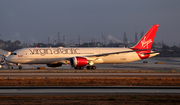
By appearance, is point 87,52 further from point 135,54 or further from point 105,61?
point 135,54

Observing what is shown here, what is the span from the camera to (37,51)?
4616 centimetres

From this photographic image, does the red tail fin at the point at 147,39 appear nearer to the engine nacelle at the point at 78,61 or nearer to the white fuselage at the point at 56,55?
the white fuselage at the point at 56,55

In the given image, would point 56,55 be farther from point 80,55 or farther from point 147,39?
point 147,39

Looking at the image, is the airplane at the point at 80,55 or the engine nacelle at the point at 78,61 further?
the airplane at the point at 80,55

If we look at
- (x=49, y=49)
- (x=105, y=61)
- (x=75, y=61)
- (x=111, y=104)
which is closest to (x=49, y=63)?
(x=49, y=49)

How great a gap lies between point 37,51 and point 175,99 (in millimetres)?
33073

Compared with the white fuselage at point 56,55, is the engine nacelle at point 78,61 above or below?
below

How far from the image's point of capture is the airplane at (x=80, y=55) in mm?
45406

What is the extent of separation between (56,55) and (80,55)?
15.4 feet

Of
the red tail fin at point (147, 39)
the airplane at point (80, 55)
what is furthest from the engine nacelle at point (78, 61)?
the red tail fin at point (147, 39)

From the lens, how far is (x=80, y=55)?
4778cm

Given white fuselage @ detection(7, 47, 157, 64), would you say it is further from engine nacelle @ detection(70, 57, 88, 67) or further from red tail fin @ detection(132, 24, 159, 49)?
red tail fin @ detection(132, 24, 159, 49)

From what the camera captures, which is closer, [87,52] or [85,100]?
[85,100]

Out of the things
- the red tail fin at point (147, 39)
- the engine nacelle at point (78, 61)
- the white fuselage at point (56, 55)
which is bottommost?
the engine nacelle at point (78, 61)
